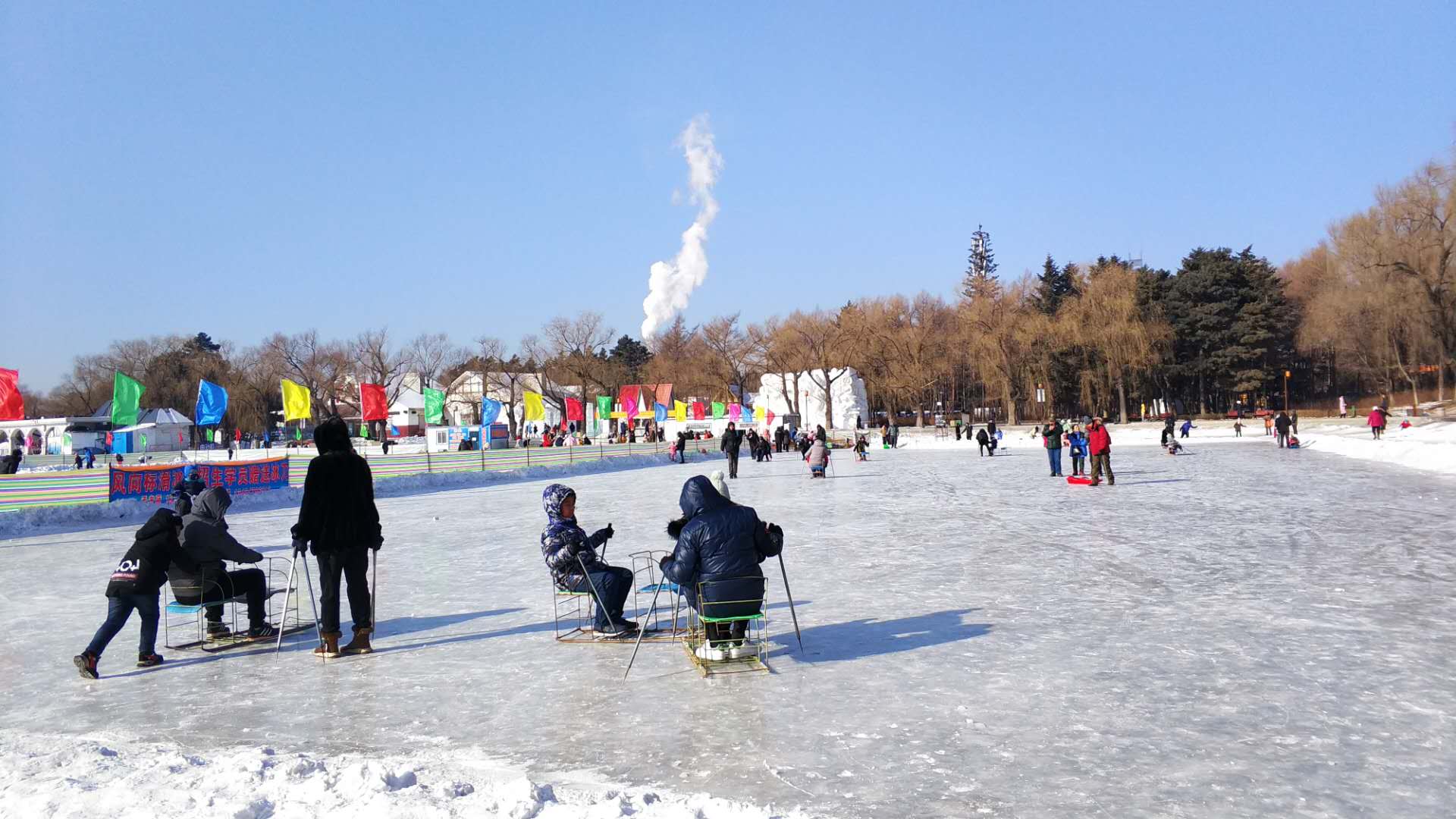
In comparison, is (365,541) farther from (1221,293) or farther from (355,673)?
(1221,293)

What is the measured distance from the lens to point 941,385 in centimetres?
7775

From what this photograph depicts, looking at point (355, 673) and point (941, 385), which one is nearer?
point (355, 673)

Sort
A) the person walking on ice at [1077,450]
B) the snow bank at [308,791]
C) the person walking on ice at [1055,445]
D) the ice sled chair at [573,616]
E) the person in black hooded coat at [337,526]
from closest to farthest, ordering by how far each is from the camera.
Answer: the snow bank at [308,791]
the person in black hooded coat at [337,526]
the ice sled chair at [573,616]
the person walking on ice at [1077,450]
the person walking on ice at [1055,445]

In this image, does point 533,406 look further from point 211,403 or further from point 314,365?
point 314,365

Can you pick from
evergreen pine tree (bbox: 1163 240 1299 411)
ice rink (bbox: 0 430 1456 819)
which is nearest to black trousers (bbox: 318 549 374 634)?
ice rink (bbox: 0 430 1456 819)

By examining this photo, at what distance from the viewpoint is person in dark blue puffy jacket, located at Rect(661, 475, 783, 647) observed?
5.97 meters

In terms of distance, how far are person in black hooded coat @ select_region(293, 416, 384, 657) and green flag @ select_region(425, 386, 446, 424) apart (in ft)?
105

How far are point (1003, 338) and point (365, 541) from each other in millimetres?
60132

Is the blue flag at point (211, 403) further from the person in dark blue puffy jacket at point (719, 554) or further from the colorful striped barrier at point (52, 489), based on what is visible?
the person in dark blue puffy jacket at point (719, 554)

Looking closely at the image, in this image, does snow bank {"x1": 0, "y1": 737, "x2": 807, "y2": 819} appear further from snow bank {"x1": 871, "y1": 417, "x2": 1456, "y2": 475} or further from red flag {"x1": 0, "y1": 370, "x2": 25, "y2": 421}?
snow bank {"x1": 871, "y1": 417, "x2": 1456, "y2": 475}

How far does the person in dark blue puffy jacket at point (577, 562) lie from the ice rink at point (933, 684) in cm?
39

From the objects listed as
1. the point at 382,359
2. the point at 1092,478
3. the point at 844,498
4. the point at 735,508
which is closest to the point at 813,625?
the point at 735,508

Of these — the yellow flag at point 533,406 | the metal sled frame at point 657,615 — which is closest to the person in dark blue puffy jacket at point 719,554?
the metal sled frame at point 657,615

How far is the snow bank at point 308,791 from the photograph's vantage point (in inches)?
153
